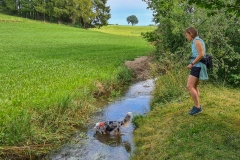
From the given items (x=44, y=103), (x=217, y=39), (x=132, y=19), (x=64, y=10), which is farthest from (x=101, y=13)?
(x=132, y=19)

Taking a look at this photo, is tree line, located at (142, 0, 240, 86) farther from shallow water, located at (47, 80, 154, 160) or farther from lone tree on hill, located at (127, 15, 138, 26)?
lone tree on hill, located at (127, 15, 138, 26)

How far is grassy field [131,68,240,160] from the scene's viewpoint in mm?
5223

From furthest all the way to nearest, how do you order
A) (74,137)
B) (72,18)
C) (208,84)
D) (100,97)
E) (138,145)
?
(72,18)
(100,97)
(208,84)
(74,137)
(138,145)

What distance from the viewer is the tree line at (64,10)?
7000cm

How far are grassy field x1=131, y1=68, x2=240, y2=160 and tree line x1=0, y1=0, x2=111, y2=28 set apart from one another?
63.7 metres

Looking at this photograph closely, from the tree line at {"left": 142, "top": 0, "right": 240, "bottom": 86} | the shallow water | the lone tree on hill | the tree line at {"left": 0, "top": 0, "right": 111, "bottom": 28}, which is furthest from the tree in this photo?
the lone tree on hill

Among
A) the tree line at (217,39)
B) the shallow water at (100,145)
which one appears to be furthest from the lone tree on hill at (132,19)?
the shallow water at (100,145)

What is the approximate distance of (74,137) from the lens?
7141 mm

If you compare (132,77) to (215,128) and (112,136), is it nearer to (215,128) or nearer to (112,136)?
(112,136)

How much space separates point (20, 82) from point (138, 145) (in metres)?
5.89

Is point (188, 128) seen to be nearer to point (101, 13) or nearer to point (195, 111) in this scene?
point (195, 111)

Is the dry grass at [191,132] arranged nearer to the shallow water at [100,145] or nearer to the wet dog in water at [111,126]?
the shallow water at [100,145]

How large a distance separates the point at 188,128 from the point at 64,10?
66.5 meters

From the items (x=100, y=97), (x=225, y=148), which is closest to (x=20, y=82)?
(x=100, y=97)
